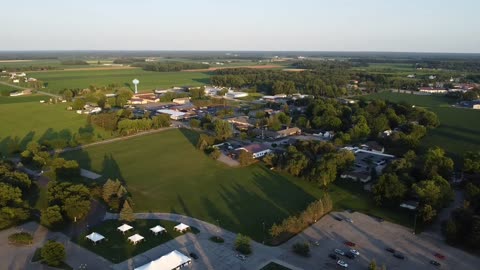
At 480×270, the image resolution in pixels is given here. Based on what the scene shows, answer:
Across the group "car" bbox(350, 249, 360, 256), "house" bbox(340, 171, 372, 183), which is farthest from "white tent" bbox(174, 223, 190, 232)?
"house" bbox(340, 171, 372, 183)

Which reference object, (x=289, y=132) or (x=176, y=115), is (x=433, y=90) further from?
(x=176, y=115)

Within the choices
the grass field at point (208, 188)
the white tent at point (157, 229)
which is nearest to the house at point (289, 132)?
the grass field at point (208, 188)

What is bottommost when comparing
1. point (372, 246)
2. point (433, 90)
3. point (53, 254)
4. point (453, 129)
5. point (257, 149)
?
point (372, 246)

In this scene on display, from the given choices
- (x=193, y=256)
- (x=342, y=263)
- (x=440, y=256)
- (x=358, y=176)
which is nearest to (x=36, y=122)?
(x=193, y=256)

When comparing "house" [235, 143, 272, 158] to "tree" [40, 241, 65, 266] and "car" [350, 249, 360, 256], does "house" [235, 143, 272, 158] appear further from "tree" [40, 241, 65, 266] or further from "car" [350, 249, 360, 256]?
"tree" [40, 241, 65, 266]

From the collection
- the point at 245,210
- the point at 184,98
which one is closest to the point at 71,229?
the point at 245,210
